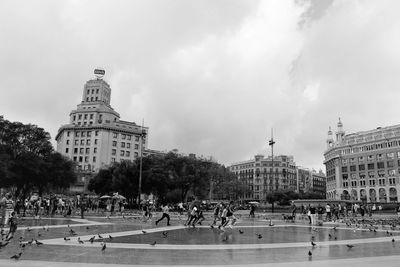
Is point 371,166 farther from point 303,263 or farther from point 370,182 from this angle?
point 303,263

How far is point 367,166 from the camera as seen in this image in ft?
408

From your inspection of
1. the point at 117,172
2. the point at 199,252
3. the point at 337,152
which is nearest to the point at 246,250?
the point at 199,252

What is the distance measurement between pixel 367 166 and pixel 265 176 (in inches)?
2239

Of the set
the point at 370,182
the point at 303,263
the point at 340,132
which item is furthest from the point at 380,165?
the point at 303,263

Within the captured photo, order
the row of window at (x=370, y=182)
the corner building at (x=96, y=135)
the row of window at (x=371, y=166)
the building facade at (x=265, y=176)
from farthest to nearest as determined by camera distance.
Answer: the building facade at (x=265, y=176)
the corner building at (x=96, y=135)
the row of window at (x=371, y=166)
the row of window at (x=370, y=182)

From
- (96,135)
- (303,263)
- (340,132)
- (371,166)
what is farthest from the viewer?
(340,132)

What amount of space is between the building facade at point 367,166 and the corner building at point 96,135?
2984 inches

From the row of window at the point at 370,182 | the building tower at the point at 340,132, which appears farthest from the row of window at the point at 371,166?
the building tower at the point at 340,132

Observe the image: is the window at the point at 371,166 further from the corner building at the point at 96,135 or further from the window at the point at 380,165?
the corner building at the point at 96,135

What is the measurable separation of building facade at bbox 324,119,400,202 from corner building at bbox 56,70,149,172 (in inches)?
2984

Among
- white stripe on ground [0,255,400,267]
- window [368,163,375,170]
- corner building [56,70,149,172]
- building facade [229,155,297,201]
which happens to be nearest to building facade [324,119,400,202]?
window [368,163,375,170]

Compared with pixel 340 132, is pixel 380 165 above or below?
below

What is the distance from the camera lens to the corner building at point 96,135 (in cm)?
12850

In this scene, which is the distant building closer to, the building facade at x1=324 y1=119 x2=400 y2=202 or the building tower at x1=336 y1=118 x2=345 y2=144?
the building facade at x1=324 y1=119 x2=400 y2=202
